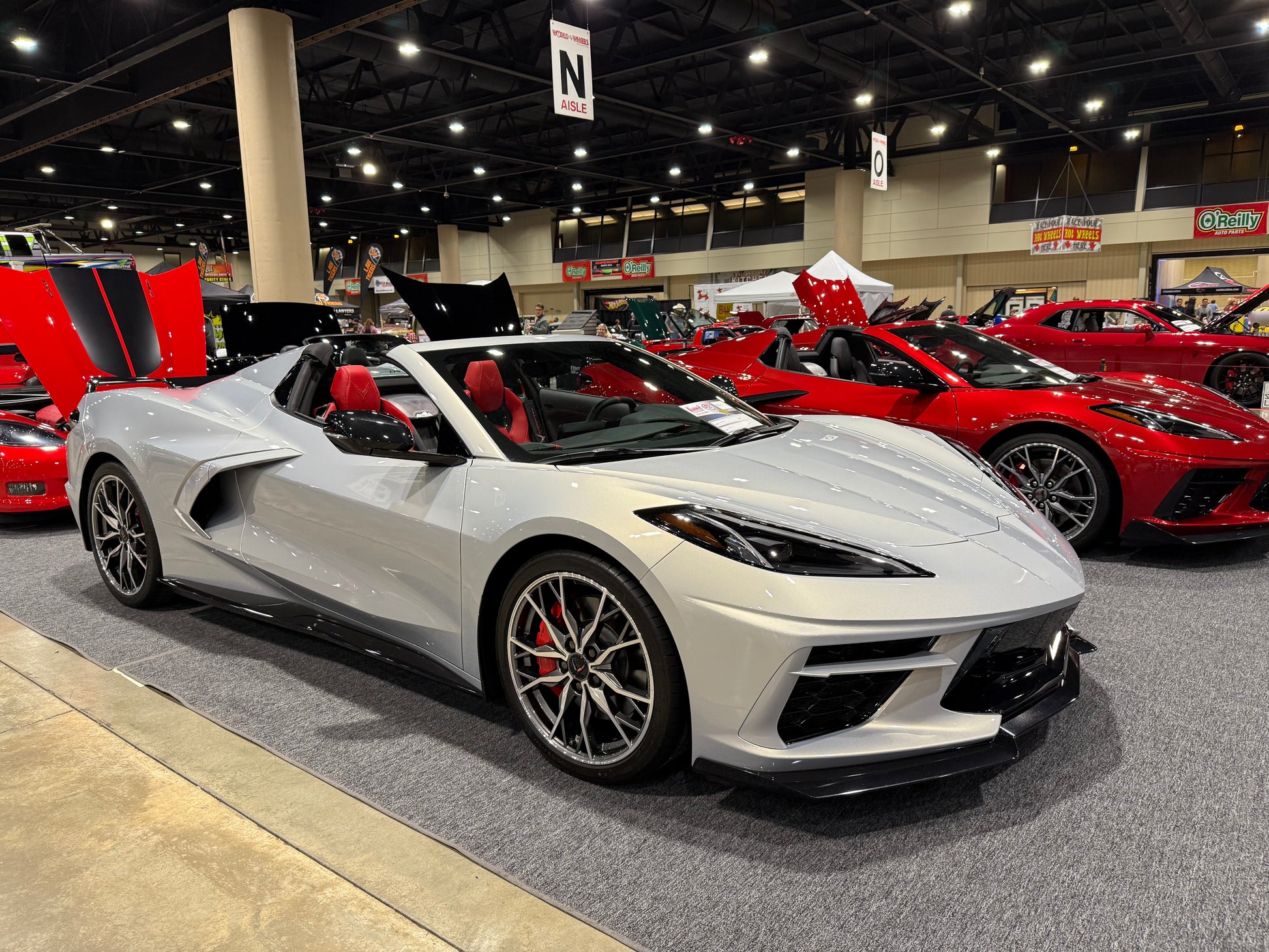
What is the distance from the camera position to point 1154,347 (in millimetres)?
9938

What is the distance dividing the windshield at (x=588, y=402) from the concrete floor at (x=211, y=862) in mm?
1071

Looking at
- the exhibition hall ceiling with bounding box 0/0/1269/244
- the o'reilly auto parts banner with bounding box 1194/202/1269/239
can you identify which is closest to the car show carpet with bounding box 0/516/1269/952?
the exhibition hall ceiling with bounding box 0/0/1269/244

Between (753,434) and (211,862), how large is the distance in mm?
1908

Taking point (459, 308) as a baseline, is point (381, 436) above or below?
below

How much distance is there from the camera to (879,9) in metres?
11.9

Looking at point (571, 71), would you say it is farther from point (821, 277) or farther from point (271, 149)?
point (821, 277)

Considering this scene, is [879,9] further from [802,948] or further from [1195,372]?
[802,948]

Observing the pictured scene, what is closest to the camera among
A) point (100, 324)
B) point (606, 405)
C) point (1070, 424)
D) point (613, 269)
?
point (606, 405)

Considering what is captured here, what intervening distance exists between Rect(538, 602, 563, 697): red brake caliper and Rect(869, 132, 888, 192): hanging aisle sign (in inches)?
593

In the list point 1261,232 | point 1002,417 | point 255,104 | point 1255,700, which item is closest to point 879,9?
point 255,104

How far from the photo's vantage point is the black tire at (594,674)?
1930 mm

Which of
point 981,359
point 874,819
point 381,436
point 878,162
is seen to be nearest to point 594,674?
point 874,819

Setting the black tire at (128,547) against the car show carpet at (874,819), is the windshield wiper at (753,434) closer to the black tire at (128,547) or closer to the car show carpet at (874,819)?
the car show carpet at (874,819)

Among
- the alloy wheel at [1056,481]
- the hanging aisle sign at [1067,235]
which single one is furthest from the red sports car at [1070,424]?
Result: the hanging aisle sign at [1067,235]
